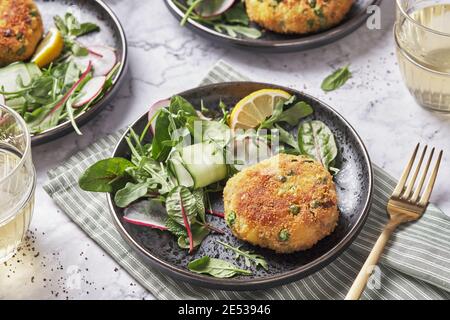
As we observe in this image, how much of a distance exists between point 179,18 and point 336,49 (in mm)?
712

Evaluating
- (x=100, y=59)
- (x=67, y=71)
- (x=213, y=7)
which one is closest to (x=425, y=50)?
(x=213, y=7)

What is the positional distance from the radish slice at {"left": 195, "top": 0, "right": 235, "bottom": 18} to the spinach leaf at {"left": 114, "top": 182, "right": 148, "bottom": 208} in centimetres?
106

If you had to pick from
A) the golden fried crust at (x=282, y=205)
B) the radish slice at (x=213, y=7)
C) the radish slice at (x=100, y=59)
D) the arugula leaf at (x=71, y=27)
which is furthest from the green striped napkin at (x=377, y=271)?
the radish slice at (x=213, y=7)

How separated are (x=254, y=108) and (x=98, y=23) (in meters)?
1.00

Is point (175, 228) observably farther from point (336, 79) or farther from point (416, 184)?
point (336, 79)

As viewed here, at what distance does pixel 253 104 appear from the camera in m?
2.49

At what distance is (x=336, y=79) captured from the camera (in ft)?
9.36

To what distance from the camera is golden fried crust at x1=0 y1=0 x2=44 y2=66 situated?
280 centimetres

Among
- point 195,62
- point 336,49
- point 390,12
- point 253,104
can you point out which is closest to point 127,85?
point 195,62

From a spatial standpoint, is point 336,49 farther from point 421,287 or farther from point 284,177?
point 421,287

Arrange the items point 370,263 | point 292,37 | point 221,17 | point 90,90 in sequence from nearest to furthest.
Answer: point 370,263
point 90,90
point 292,37
point 221,17

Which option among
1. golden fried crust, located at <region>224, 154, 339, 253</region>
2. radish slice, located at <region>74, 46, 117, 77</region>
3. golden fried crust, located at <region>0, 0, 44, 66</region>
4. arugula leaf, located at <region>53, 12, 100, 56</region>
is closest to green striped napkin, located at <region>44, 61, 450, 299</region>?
golden fried crust, located at <region>224, 154, 339, 253</region>

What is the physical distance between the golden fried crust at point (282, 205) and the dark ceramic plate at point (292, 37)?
29.4 inches

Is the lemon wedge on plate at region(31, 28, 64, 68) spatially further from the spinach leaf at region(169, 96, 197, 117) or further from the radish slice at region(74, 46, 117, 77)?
the spinach leaf at region(169, 96, 197, 117)
